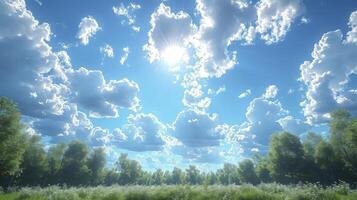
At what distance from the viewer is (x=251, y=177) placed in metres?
98.6

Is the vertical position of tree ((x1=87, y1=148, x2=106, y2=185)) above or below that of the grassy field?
Answer: above

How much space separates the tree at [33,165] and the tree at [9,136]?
89.7 feet

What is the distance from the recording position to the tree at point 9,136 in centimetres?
3862

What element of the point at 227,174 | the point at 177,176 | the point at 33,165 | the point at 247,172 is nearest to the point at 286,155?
the point at 247,172

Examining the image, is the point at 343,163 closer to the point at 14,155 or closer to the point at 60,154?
the point at 14,155

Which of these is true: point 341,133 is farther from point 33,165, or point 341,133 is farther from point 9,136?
point 33,165

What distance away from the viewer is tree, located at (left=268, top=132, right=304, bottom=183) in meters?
63.8

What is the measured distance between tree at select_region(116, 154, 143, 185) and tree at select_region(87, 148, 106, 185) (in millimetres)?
19033

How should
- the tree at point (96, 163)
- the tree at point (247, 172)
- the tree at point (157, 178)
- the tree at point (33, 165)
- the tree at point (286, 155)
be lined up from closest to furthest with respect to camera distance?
1. the tree at point (286, 155)
2. the tree at point (33, 165)
3. the tree at point (96, 163)
4. the tree at point (247, 172)
5. the tree at point (157, 178)

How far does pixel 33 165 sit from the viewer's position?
6844 cm

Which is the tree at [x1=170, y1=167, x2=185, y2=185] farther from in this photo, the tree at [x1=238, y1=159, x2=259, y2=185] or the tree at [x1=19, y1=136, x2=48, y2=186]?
the tree at [x1=19, y1=136, x2=48, y2=186]

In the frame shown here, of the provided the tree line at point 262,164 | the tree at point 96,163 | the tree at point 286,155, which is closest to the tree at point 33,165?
the tree line at point 262,164

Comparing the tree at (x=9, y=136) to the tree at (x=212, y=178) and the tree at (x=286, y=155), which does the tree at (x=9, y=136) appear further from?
A: the tree at (x=212, y=178)

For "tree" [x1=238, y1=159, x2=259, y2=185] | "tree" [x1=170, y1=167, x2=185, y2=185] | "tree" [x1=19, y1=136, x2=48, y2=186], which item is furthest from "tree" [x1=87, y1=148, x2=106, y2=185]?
"tree" [x1=170, y1=167, x2=185, y2=185]
